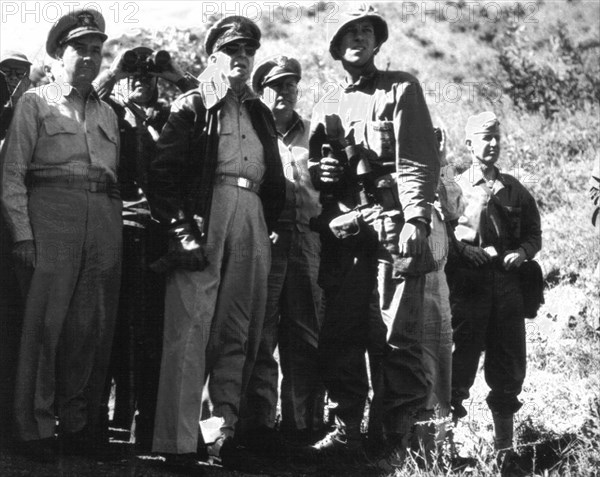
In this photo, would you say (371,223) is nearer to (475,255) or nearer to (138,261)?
(475,255)

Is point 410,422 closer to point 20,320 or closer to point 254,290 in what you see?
point 254,290

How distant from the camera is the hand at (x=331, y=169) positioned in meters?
4.48

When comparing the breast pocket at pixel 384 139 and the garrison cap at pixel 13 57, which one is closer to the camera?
the breast pocket at pixel 384 139

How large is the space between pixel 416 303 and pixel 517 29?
47.5ft

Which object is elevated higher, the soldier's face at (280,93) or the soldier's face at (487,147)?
the soldier's face at (280,93)

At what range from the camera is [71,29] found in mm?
4531

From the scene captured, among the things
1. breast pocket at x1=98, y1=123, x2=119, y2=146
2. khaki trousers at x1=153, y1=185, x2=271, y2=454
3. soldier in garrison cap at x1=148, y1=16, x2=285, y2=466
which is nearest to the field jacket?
soldier in garrison cap at x1=148, y1=16, x2=285, y2=466

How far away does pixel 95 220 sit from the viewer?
4.41m

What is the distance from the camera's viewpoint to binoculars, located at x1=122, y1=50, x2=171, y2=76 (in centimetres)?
521

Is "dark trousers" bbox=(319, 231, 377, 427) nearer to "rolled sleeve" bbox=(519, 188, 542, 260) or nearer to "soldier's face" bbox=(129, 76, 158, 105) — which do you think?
"rolled sleeve" bbox=(519, 188, 542, 260)

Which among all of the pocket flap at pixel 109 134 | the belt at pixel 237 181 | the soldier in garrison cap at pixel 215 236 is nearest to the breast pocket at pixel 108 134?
the pocket flap at pixel 109 134

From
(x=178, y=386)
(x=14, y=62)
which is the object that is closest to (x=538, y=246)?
(x=178, y=386)

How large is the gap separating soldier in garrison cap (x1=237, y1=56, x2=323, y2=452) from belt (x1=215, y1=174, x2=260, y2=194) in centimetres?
62

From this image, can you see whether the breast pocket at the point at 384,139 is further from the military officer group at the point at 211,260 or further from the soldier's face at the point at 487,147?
the soldier's face at the point at 487,147
